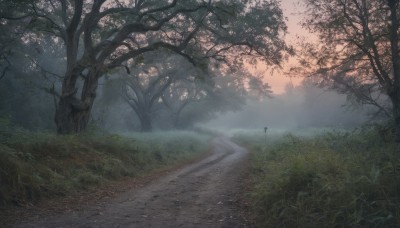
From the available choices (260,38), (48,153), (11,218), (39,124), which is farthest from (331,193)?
(39,124)

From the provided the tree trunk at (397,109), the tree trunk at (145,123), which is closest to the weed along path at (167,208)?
the tree trunk at (397,109)

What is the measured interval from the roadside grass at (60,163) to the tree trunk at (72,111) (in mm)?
1266

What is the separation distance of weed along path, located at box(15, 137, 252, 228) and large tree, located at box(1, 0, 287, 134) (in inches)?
294

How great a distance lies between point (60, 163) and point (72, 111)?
588 cm

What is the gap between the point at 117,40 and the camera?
18.0 m

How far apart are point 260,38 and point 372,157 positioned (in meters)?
13.2

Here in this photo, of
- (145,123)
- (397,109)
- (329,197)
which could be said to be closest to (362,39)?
(397,109)

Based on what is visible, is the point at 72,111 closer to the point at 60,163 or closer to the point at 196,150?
the point at 60,163

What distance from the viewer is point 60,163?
12273 mm

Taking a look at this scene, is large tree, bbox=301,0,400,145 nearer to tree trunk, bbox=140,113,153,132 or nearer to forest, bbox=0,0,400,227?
forest, bbox=0,0,400,227

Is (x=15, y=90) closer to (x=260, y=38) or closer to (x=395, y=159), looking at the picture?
(x=260, y=38)

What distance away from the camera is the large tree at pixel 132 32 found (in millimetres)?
17547

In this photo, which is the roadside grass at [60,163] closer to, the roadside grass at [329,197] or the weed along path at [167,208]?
the weed along path at [167,208]

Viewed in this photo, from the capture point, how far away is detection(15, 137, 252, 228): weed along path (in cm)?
773
